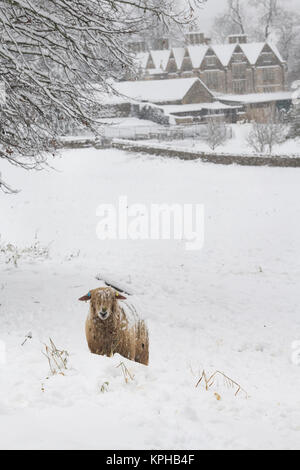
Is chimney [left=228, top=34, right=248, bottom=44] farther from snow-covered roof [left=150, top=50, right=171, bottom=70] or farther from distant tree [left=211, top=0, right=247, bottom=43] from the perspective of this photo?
snow-covered roof [left=150, top=50, right=171, bottom=70]

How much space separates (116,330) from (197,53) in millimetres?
56660

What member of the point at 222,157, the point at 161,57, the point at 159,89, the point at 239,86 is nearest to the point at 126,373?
the point at 222,157

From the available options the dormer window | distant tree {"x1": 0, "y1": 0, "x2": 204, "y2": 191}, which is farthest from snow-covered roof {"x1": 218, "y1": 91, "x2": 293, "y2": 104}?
distant tree {"x1": 0, "y1": 0, "x2": 204, "y2": 191}

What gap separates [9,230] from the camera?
17469 millimetres

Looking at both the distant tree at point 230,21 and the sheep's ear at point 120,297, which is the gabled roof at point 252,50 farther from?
the sheep's ear at point 120,297

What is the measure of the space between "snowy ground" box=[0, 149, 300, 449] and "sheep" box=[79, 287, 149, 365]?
0.20 metres

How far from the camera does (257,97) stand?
179ft

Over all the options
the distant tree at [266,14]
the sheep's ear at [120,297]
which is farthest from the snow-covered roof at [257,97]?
the sheep's ear at [120,297]

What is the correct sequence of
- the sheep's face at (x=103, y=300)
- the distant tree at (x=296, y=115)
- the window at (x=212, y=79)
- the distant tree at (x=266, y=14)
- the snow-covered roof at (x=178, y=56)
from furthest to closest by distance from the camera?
1. the snow-covered roof at (x=178, y=56)
2. the window at (x=212, y=79)
3. the distant tree at (x=266, y=14)
4. the distant tree at (x=296, y=115)
5. the sheep's face at (x=103, y=300)

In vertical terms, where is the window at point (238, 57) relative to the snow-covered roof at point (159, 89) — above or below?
above

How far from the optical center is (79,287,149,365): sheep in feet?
16.5

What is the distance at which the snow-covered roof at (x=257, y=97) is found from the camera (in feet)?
174

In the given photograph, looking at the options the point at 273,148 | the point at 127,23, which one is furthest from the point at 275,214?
the point at 273,148
